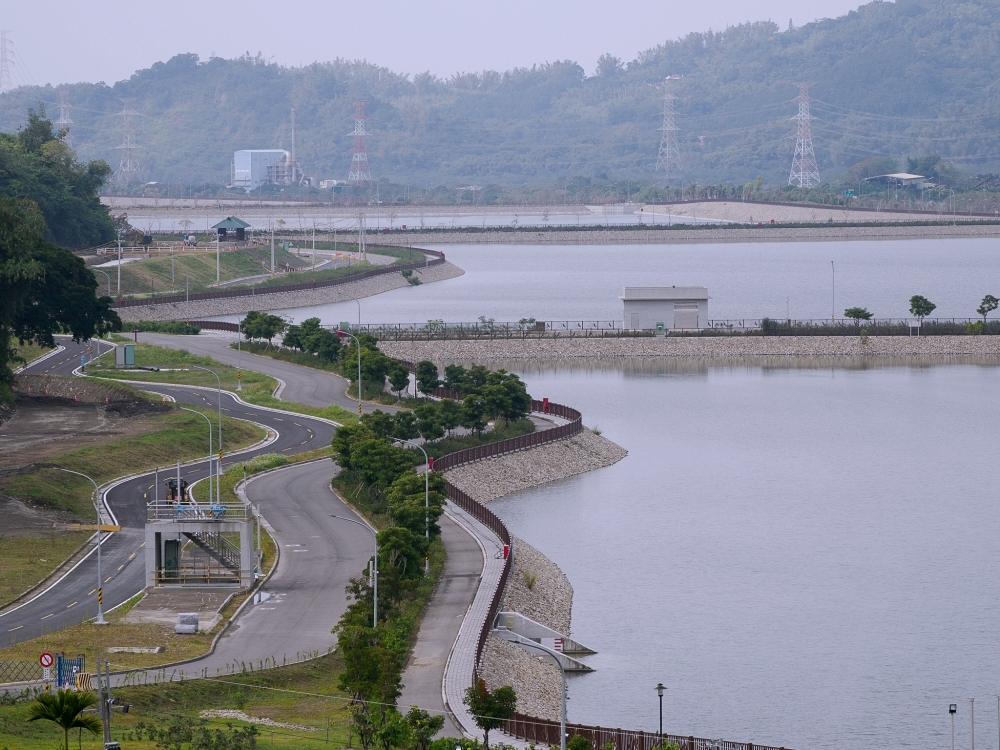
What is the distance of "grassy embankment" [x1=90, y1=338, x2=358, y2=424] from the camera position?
73.2 metres

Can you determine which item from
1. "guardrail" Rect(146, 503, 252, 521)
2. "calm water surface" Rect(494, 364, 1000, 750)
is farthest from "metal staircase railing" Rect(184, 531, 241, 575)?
"calm water surface" Rect(494, 364, 1000, 750)

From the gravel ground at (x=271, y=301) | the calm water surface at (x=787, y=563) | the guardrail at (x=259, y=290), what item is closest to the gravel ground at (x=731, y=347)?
the calm water surface at (x=787, y=563)

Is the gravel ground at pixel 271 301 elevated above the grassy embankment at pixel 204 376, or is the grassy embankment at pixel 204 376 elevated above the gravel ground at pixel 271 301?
the gravel ground at pixel 271 301

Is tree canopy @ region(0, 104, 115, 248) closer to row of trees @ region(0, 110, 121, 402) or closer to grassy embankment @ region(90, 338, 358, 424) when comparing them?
grassy embankment @ region(90, 338, 358, 424)

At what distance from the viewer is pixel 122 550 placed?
4688 centimetres

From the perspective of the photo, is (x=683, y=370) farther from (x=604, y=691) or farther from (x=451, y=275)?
(x=451, y=275)

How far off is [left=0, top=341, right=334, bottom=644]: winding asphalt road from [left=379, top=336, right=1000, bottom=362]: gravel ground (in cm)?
3326

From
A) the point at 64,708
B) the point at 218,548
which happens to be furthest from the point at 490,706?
the point at 218,548

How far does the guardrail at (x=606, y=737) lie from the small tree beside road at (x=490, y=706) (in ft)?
0.76

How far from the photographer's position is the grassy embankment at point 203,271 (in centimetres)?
12988

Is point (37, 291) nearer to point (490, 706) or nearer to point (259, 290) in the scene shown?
point (490, 706)

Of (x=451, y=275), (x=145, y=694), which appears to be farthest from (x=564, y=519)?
(x=451, y=275)

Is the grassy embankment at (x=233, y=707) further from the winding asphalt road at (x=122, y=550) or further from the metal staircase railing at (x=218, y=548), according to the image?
the metal staircase railing at (x=218, y=548)

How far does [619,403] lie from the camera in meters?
86.8
